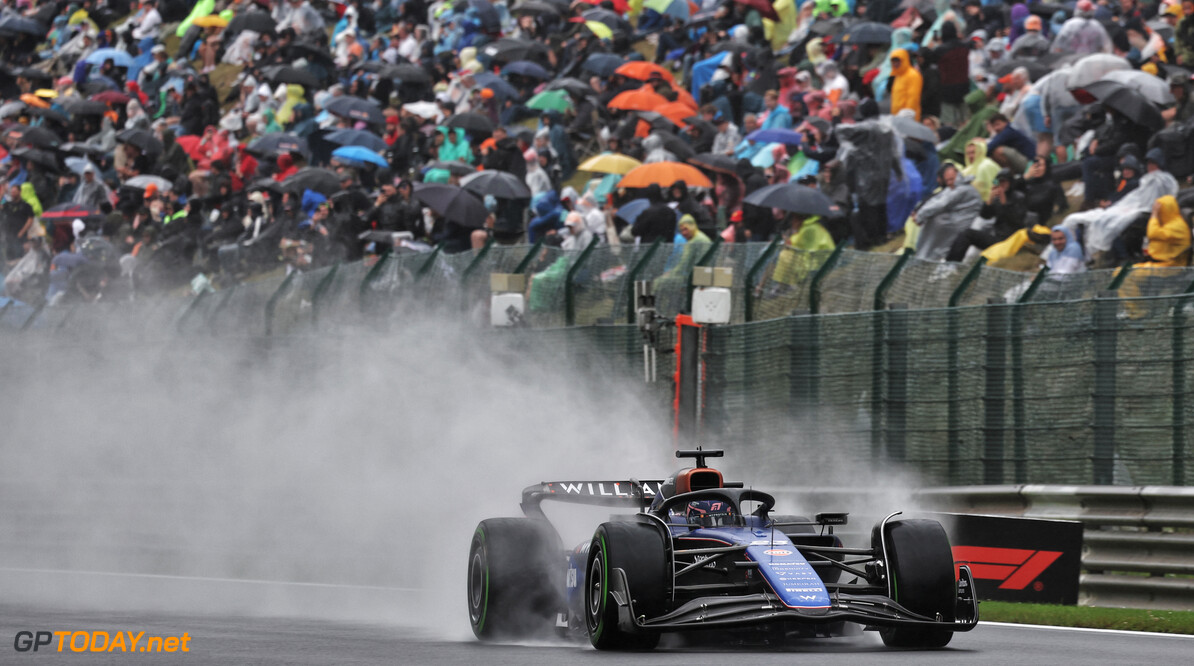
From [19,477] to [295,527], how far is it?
4274mm

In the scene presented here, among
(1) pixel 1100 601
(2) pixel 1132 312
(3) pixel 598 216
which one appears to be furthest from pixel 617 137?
(1) pixel 1100 601

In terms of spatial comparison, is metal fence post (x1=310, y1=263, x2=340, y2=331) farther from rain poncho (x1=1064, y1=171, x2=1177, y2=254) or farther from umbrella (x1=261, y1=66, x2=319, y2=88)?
umbrella (x1=261, y1=66, x2=319, y2=88)

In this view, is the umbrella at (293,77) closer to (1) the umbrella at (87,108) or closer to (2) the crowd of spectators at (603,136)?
(2) the crowd of spectators at (603,136)

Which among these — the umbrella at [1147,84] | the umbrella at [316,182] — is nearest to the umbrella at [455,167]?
the umbrella at [316,182]

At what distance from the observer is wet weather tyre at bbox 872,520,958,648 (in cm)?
880

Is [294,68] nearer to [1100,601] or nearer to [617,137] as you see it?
[617,137]

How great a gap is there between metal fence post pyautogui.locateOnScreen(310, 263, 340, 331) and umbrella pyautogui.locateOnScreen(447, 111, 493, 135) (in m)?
6.10

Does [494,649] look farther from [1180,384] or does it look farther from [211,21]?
[211,21]

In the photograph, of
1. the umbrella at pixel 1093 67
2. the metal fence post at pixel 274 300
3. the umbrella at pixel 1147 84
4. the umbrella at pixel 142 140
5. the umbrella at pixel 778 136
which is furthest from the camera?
the umbrella at pixel 142 140

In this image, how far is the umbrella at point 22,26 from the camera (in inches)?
1471

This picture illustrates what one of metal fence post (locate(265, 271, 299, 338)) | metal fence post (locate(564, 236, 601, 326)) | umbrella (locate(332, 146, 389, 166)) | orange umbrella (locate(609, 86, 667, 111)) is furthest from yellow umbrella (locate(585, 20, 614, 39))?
metal fence post (locate(564, 236, 601, 326))

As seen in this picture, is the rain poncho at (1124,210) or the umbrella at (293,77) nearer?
the rain poncho at (1124,210)

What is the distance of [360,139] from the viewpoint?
2505 cm

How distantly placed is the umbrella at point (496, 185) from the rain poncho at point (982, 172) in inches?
230
